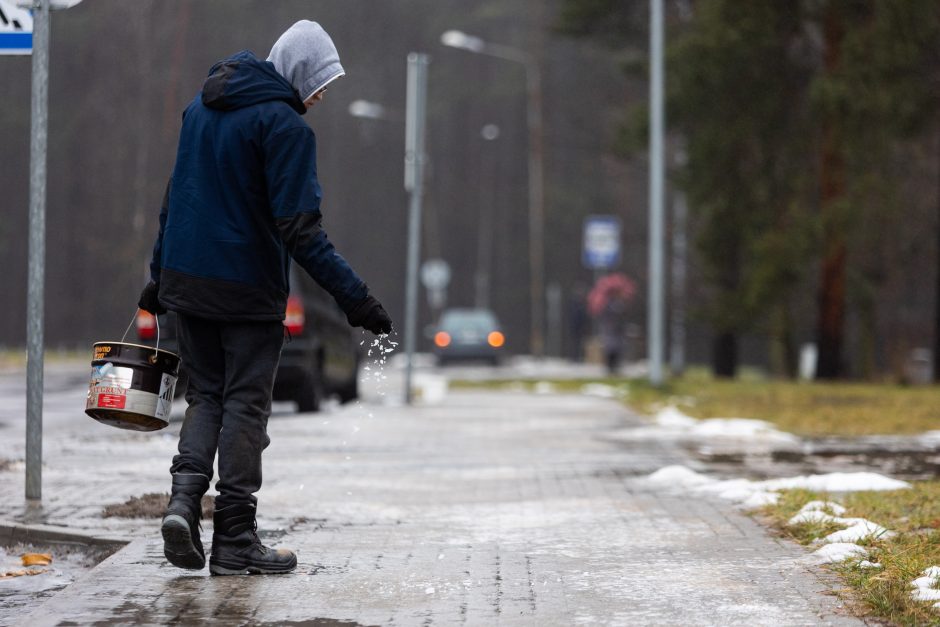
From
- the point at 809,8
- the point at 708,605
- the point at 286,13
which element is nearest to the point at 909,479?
the point at 708,605

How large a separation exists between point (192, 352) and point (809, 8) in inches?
794

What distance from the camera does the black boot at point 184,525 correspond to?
5.89 m

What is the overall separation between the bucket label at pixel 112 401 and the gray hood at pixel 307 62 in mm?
1267

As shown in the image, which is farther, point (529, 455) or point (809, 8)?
point (809, 8)

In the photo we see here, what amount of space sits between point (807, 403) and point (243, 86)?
13134 millimetres

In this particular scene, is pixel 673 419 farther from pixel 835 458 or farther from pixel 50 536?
pixel 50 536

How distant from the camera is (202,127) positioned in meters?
6.18

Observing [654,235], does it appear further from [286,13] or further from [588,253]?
[286,13]

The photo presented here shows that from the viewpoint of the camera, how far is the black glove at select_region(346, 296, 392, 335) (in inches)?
239

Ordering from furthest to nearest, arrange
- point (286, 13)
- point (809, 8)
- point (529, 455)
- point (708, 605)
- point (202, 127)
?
1. point (286, 13)
2. point (809, 8)
3. point (529, 455)
4. point (202, 127)
5. point (708, 605)

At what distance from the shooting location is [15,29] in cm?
830

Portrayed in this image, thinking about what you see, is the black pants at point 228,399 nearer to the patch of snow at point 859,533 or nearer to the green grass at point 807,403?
the patch of snow at point 859,533

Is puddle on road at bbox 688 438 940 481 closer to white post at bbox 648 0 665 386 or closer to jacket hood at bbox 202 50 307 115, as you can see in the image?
jacket hood at bbox 202 50 307 115

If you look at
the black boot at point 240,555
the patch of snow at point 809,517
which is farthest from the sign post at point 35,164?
the patch of snow at point 809,517
